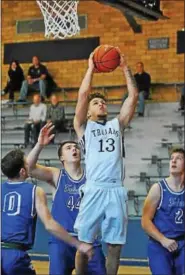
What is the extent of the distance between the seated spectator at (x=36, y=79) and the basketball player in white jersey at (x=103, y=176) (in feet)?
32.2

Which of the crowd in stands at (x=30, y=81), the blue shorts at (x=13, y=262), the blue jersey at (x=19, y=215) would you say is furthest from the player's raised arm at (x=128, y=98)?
the crowd in stands at (x=30, y=81)

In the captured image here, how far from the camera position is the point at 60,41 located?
1552 centimetres

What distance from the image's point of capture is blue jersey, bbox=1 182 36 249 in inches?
173

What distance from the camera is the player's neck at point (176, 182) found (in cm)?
522

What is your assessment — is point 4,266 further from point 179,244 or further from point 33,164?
point 179,244

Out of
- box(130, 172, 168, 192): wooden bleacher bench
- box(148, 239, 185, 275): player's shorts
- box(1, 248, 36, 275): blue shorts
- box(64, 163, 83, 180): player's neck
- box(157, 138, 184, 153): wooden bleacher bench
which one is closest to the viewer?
box(1, 248, 36, 275): blue shorts

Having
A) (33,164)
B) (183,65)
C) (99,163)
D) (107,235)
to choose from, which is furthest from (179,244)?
(183,65)

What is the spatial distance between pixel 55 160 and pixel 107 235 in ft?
27.3

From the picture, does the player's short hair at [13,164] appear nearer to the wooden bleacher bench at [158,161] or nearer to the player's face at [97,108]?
the player's face at [97,108]

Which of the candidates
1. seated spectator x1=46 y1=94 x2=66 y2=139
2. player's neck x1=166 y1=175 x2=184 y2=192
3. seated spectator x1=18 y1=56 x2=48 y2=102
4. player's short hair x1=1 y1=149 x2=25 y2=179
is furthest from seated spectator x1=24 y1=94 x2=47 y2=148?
player's short hair x1=1 y1=149 x2=25 y2=179

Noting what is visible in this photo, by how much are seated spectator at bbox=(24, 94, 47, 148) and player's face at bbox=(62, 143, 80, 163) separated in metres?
7.92

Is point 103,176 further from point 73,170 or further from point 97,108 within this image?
point 97,108

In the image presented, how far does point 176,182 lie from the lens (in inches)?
206

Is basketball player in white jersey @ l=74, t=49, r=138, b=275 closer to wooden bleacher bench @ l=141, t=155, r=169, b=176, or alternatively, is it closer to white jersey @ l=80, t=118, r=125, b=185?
white jersey @ l=80, t=118, r=125, b=185
